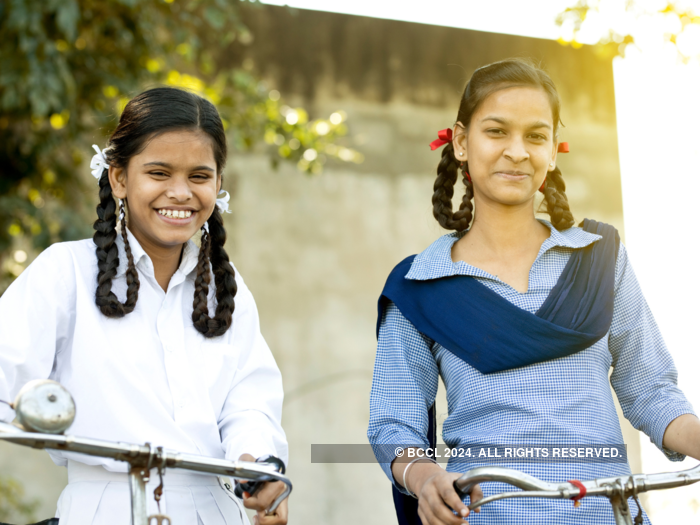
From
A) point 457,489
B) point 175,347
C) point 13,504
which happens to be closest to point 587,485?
point 457,489

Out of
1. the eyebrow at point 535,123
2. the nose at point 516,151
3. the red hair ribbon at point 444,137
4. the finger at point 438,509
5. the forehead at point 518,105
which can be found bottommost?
the finger at point 438,509

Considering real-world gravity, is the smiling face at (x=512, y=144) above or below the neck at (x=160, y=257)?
above

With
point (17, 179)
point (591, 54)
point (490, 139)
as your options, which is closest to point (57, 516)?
point (490, 139)

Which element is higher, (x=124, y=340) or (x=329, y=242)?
(x=329, y=242)

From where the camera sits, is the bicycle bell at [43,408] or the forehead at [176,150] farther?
the forehead at [176,150]

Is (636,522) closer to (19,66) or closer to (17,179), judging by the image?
(19,66)

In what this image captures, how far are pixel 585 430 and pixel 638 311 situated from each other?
401 mm

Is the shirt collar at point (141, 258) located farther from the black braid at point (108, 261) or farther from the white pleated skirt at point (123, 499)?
the white pleated skirt at point (123, 499)

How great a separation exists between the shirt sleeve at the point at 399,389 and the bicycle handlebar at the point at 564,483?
0.39 m

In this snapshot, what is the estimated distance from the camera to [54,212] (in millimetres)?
4312

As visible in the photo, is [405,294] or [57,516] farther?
[405,294]

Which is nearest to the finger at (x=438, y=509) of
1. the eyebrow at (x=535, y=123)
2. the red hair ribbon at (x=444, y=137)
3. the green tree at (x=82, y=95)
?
the eyebrow at (x=535, y=123)

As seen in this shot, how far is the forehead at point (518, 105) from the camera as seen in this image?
2.15 meters

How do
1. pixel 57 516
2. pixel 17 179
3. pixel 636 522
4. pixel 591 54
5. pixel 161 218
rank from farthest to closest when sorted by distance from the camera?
1. pixel 591 54
2. pixel 17 179
3. pixel 161 218
4. pixel 57 516
5. pixel 636 522
